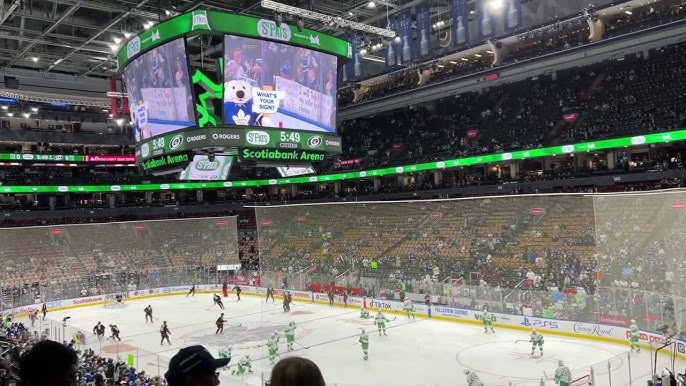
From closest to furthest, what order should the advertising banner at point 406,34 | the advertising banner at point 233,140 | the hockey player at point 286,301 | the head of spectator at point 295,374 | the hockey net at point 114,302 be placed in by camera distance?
1. the head of spectator at point 295,374
2. the advertising banner at point 233,140
3. the advertising banner at point 406,34
4. the hockey player at point 286,301
5. the hockey net at point 114,302

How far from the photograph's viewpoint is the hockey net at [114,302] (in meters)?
31.4

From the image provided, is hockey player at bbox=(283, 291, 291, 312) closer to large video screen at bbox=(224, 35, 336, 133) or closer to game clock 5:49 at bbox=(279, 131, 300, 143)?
large video screen at bbox=(224, 35, 336, 133)

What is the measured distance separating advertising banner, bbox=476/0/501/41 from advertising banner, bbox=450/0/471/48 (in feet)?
4.05

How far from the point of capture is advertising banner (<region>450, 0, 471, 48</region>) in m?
22.2

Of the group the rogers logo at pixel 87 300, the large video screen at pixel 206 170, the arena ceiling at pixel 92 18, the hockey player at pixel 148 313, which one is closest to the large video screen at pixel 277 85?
the large video screen at pixel 206 170

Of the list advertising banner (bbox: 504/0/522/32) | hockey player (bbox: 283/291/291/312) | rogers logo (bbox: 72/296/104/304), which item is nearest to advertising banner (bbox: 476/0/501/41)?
advertising banner (bbox: 504/0/522/32)

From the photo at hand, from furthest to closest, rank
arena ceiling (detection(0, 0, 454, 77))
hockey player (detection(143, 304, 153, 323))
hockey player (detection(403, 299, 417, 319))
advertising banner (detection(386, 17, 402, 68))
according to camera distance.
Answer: hockey player (detection(143, 304, 153, 323)) < advertising banner (detection(386, 17, 402, 68)) < hockey player (detection(403, 299, 417, 319)) < arena ceiling (detection(0, 0, 454, 77))

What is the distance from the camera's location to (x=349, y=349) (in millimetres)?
19500

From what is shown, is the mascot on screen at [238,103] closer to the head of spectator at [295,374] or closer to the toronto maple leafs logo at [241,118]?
the toronto maple leafs logo at [241,118]

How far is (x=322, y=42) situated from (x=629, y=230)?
9951mm

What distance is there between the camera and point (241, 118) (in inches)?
535

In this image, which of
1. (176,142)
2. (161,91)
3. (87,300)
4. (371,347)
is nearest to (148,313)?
(87,300)

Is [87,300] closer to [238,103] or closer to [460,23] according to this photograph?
[238,103]

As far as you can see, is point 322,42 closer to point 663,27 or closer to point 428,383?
point 428,383
